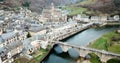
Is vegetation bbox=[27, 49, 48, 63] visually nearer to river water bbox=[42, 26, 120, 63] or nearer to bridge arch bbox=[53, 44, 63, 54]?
river water bbox=[42, 26, 120, 63]

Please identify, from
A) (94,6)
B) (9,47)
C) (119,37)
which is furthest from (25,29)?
(94,6)

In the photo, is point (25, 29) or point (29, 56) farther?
point (25, 29)

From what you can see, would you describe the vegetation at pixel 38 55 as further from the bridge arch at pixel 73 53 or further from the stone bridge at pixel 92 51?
the bridge arch at pixel 73 53

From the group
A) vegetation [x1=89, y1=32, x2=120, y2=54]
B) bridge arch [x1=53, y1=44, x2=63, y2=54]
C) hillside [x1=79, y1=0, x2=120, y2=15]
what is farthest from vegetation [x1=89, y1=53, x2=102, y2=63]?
hillside [x1=79, y1=0, x2=120, y2=15]

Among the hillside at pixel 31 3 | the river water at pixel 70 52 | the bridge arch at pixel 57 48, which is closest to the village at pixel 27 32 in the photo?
the bridge arch at pixel 57 48

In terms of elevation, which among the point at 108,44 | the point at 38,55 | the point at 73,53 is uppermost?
the point at 38,55

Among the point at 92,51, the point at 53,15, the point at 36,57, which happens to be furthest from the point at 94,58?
the point at 53,15

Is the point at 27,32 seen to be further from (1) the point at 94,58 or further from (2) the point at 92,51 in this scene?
(1) the point at 94,58

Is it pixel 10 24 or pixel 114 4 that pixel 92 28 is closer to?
pixel 10 24
